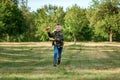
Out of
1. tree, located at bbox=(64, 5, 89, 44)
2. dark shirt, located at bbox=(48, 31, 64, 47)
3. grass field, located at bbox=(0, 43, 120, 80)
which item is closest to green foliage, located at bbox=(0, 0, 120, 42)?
tree, located at bbox=(64, 5, 89, 44)

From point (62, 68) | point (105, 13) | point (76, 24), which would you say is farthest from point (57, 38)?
point (76, 24)

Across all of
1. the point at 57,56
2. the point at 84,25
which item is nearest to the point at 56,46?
the point at 57,56

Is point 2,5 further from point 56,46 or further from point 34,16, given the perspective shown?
point 56,46

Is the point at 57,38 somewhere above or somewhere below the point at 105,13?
below

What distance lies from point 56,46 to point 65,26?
73876mm

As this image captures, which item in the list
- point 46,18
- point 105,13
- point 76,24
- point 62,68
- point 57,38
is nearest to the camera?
point 62,68

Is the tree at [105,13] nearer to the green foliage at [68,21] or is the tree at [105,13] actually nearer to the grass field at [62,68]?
the green foliage at [68,21]

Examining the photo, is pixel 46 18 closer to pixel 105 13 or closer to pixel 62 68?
pixel 105 13

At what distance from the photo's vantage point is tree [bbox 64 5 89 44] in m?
87.8

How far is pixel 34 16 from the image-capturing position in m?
110

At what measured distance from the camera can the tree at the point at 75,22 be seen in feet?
288

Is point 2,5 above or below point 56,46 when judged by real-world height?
above

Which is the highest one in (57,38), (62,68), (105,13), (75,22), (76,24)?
(105,13)

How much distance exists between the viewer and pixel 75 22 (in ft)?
286
